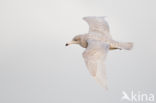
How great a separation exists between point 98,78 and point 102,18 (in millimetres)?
7601

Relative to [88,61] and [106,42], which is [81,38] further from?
[88,61]

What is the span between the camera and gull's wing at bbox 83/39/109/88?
16.9 metres

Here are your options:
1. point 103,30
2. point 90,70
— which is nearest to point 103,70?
point 90,70

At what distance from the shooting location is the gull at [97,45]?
17.3m

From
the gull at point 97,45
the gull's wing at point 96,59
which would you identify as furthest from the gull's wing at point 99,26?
the gull's wing at point 96,59

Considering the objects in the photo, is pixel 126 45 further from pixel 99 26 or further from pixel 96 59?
pixel 96 59

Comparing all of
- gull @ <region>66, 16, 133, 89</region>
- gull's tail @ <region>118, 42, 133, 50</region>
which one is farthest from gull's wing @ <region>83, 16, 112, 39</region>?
gull's tail @ <region>118, 42, 133, 50</region>

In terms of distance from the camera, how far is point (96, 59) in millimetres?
18328

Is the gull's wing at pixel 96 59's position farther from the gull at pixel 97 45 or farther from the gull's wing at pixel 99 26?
the gull's wing at pixel 99 26

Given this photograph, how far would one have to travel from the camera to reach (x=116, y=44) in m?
21.0

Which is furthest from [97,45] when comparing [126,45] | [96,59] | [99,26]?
[99,26]

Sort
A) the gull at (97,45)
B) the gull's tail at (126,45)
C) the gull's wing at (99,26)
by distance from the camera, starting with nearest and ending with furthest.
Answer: the gull at (97,45), the gull's tail at (126,45), the gull's wing at (99,26)

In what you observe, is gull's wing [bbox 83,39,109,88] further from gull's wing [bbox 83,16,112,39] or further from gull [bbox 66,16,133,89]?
gull's wing [bbox 83,16,112,39]

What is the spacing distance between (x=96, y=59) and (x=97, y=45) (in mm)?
1745
